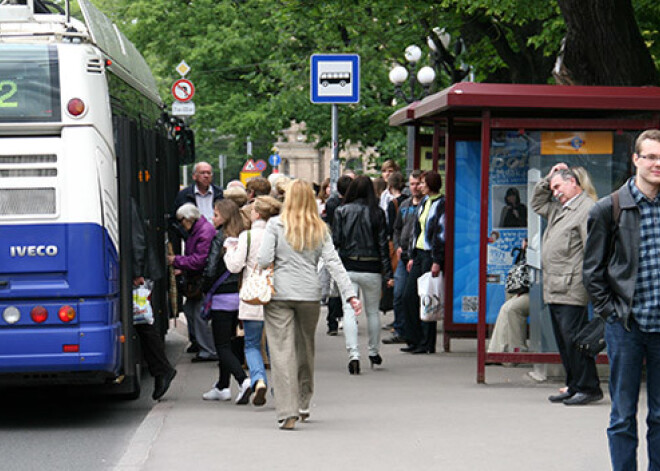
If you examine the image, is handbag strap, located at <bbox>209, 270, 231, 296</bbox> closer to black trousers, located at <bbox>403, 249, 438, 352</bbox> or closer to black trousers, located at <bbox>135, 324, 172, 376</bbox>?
black trousers, located at <bbox>135, 324, 172, 376</bbox>

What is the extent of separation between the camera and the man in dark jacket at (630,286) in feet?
21.3

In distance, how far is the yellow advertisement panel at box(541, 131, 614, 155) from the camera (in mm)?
11438

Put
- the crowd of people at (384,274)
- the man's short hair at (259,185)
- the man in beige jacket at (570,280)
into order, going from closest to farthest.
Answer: the crowd of people at (384,274) → the man in beige jacket at (570,280) → the man's short hair at (259,185)

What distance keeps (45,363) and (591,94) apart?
4978 millimetres

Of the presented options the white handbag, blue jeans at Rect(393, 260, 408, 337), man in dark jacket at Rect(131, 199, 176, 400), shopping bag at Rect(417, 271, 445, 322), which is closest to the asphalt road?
man in dark jacket at Rect(131, 199, 176, 400)

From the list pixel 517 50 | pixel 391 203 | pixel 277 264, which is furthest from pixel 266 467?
pixel 517 50

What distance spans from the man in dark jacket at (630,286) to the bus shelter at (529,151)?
4.43 metres

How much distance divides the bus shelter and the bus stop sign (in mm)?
3226

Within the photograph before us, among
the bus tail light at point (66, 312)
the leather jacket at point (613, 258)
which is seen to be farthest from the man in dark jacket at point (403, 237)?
the leather jacket at point (613, 258)

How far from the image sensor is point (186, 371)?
507 inches

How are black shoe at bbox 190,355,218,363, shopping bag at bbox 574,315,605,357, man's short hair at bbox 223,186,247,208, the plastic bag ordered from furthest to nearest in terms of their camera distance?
black shoe at bbox 190,355,218,363, man's short hair at bbox 223,186,247,208, the plastic bag, shopping bag at bbox 574,315,605,357

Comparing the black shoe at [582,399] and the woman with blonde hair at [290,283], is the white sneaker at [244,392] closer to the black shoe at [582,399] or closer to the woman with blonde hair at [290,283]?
the woman with blonde hair at [290,283]

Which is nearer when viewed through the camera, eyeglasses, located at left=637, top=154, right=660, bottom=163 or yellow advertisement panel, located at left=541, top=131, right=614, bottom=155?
eyeglasses, located at left=637, top=154, right=660, bottom=163

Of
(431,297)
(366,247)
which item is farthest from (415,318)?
(366,247)
